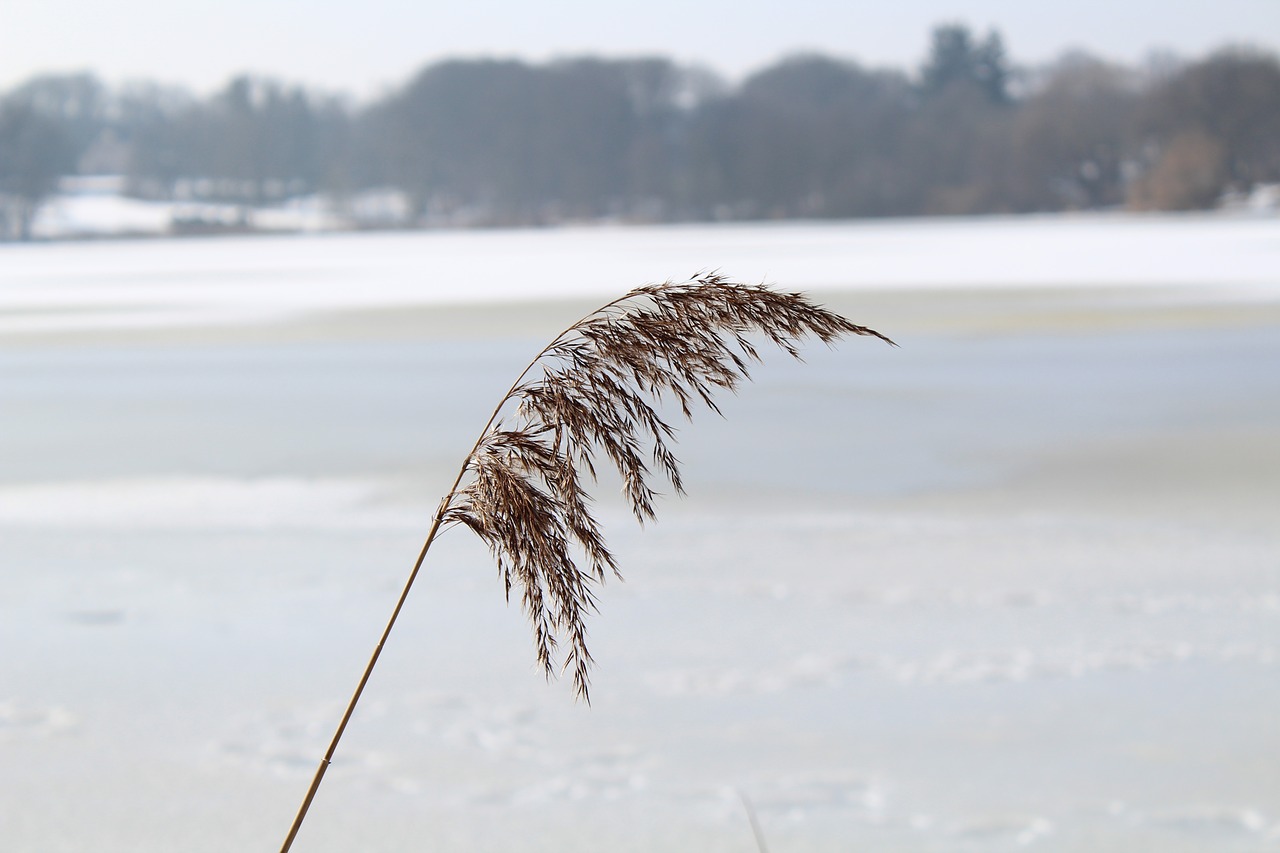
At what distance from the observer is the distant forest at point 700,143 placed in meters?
69.9

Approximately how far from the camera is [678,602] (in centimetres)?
526

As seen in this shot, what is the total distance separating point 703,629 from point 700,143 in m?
77.1

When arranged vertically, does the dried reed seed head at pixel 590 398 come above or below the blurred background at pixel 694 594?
above

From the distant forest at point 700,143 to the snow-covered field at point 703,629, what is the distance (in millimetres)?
51160

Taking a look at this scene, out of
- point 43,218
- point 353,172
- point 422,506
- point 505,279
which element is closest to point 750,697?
point 422,506

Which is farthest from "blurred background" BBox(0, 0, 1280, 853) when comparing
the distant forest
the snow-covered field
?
the distant forest

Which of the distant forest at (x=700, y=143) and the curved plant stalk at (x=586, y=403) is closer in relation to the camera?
the curved plant stalk at (x=586, y=403)

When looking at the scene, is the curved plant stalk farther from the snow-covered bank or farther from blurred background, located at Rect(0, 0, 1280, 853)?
the snow-covered bank

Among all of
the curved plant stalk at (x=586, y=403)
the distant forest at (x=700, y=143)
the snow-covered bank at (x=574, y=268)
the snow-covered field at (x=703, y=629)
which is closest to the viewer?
the curved plant stalk at (x=586, y=403)

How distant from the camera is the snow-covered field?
3539 millimetres

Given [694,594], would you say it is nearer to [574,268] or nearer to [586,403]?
[586,403]

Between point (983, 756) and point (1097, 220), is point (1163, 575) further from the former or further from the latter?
point (1097, 220)

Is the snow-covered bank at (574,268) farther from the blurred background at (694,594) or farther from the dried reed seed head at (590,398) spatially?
the dried reed seed head at (590,398)

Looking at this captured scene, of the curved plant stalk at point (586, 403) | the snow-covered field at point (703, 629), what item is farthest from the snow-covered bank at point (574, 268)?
the curved plant stalk at point (586, 403)
